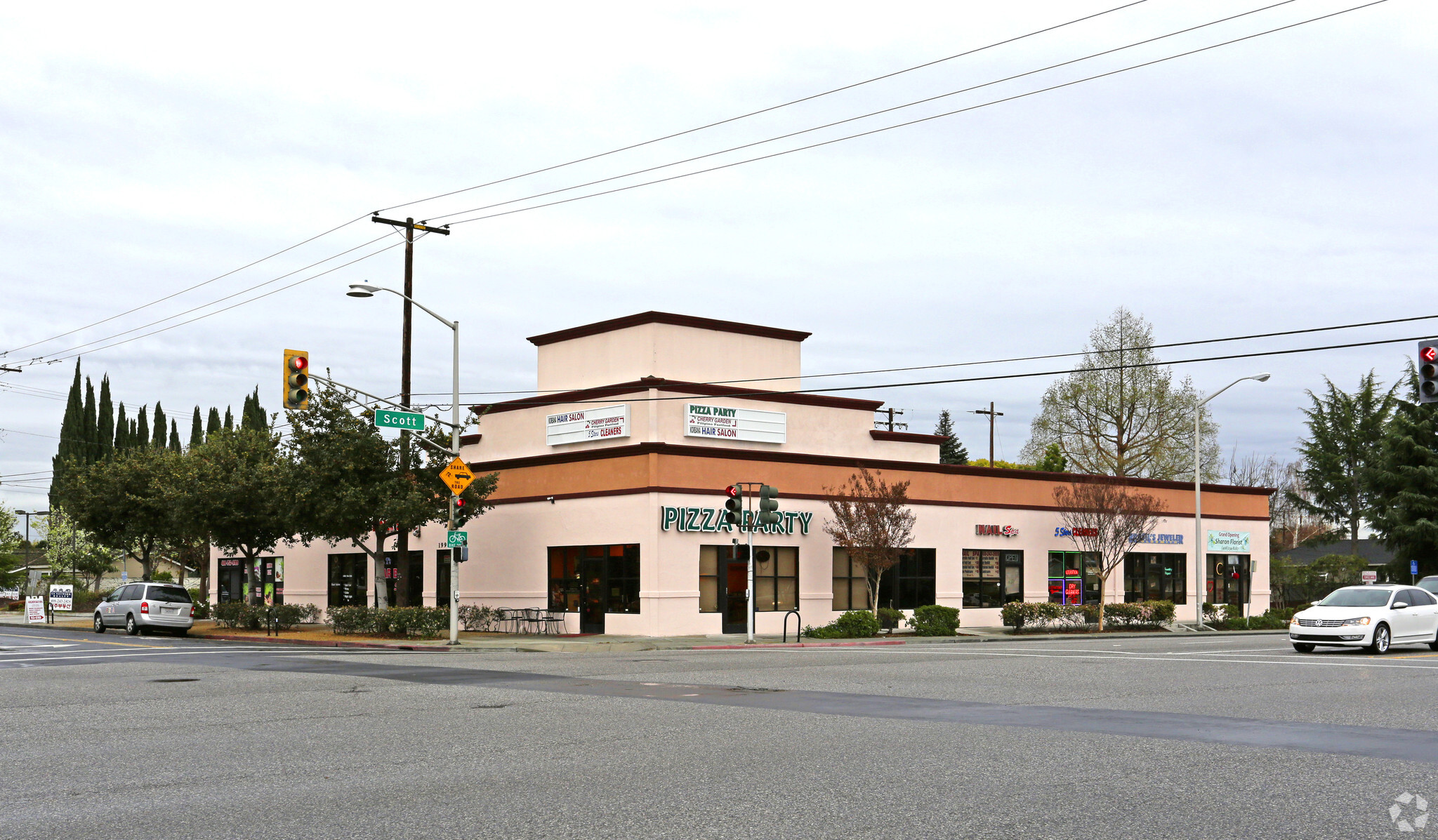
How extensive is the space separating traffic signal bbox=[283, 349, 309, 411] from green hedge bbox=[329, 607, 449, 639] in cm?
1084

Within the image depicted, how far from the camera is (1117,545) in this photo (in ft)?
141

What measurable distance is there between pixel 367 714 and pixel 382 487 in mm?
21676

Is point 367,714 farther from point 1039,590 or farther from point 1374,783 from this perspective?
point 1039,590

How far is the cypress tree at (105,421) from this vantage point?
8812cm

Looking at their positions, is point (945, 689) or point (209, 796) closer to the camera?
point (209, 796)

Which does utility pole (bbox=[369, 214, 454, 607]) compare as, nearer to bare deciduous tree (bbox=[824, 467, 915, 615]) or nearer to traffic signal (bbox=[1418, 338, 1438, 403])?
bare deciduous tree (bbox=[824, 467, 915, 615])

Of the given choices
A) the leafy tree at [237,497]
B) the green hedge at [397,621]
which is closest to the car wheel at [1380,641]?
the green hedge at [397,621]

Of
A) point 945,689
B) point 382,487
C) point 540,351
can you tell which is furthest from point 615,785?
point 540,351

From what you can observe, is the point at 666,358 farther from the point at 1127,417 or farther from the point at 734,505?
the point at 1127,417

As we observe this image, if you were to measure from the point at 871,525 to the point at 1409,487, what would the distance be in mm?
44063

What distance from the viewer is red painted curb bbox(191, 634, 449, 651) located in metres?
31.4

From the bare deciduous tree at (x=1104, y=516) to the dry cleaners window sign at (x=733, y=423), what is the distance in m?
11.5

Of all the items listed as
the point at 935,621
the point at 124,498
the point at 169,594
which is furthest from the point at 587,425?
the point at 124,498

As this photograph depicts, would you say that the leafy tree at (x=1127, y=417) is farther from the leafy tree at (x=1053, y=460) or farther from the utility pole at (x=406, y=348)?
the utility pole at (x=406, y=348)
